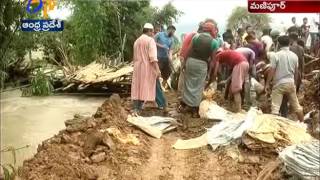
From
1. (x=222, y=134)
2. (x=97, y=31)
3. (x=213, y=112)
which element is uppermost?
(x=97, y=31)

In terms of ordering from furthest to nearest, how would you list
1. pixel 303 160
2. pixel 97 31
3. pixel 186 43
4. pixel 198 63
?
pixel 97 31 → pixel 186 43 → pixel 198 63 → pixel 303 160

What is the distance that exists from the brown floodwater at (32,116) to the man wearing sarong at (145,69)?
60.1 inches

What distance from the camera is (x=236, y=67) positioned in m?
7.51

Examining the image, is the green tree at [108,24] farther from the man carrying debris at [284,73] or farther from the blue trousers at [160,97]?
the man carrying debris at [284,73]

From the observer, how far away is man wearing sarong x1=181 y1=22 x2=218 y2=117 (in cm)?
735

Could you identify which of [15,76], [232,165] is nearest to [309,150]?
[232,165]

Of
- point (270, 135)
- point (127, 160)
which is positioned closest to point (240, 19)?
point (270, 135)

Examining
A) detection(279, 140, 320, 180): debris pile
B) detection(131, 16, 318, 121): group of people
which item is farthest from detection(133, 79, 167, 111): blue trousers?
detection(279, 140, 320, 180): debris pile

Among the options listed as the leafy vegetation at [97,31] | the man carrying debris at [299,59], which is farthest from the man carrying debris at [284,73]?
the leafy vegetation at [97,31]

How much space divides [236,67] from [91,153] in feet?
8.55

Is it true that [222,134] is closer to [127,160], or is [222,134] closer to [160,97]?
[127,160]

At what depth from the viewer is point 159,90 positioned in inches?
306

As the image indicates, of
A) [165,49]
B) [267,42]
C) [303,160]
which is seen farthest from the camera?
[165,49]

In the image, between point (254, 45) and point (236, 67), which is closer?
point (236, 67)
